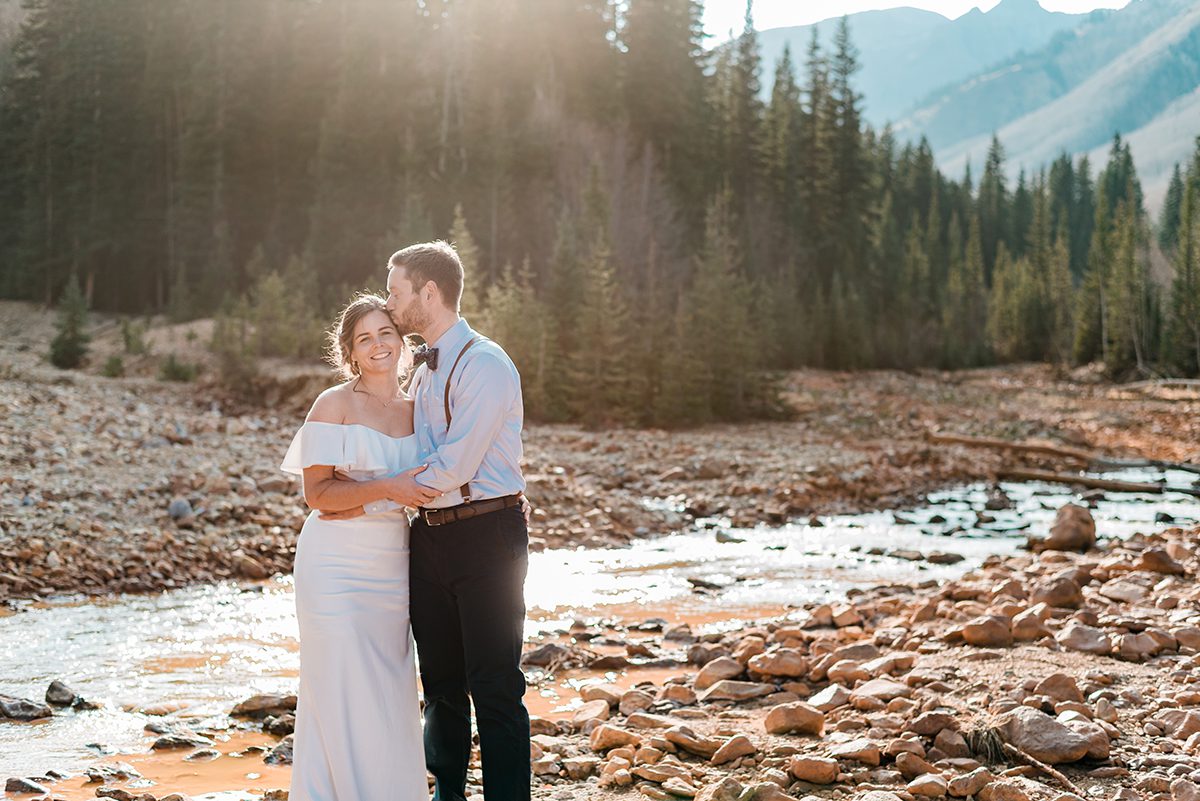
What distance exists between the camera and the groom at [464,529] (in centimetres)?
405

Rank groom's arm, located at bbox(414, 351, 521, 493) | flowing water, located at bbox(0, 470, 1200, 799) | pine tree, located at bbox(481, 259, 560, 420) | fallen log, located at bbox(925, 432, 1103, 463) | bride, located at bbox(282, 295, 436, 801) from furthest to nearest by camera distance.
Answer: pine tree, located at bbox(481, 259, 560, 420) → fallen log, located at bbox(925, 432, 1103, 463) → flowing water, located at bbox(0, 470, 1200, 799) → bride, located at bbox(282, 295, 436, 801) → groom's arm, located at bbox(414, 351, 521, 493)

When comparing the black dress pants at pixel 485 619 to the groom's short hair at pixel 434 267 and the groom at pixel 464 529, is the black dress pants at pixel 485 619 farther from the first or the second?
the groom's short hair at pixel 434 267

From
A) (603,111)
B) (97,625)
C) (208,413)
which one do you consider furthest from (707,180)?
(97,625)

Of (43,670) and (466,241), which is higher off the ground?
(466,241)

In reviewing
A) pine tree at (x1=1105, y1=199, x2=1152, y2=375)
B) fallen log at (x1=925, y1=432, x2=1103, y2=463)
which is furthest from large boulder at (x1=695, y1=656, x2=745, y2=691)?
pine tree at (x1=1105, y1=199, x2=1152, y2=375)

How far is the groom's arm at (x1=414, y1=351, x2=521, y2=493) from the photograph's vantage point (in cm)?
402

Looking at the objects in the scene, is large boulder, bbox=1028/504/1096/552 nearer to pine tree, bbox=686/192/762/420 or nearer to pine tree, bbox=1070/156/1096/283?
pine tree, bbox=686/192/762/420

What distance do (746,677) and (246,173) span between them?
45837mm

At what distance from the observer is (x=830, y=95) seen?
5966 cm

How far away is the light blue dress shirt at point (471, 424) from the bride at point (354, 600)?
0.17m

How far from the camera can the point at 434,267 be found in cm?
423

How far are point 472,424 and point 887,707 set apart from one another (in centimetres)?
314

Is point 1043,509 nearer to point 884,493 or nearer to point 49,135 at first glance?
point 884,493

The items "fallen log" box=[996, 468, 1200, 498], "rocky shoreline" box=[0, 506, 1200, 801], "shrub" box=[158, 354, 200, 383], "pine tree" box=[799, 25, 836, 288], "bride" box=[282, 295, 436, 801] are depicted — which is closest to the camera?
"bride" box=[282, 295, 436, 801]
